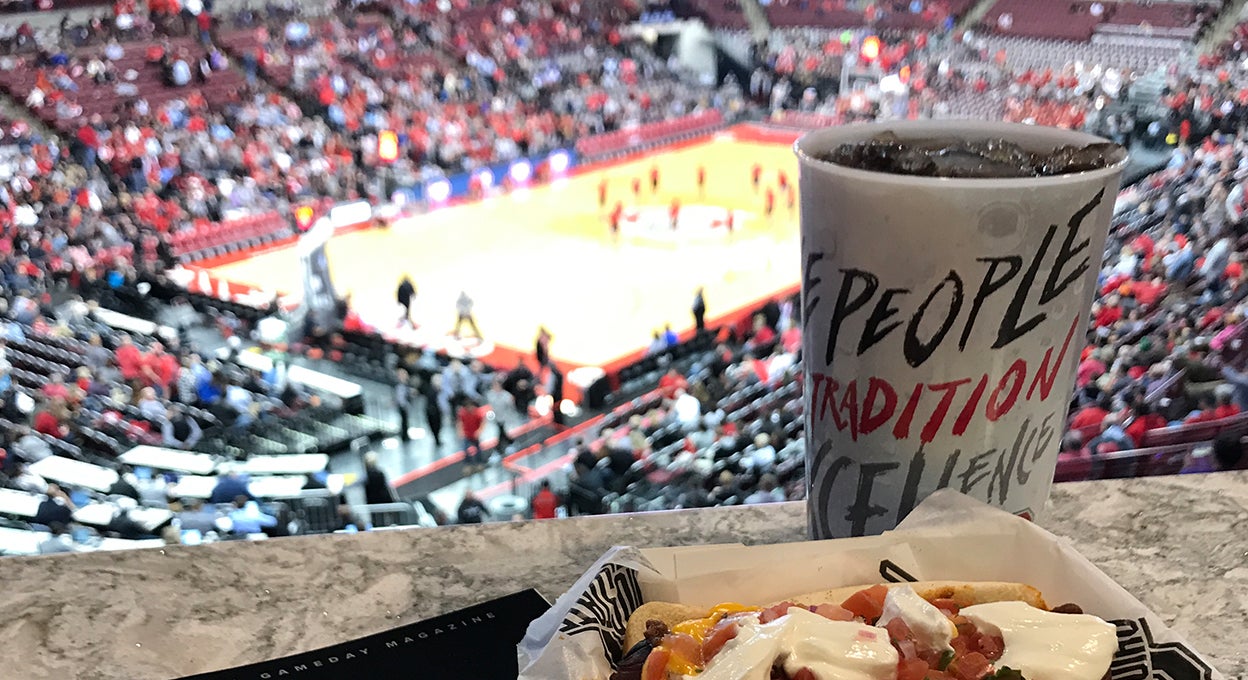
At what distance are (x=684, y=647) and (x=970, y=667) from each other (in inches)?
4.9

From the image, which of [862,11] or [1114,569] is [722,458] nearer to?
[862,11]

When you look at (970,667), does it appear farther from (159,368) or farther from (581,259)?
(581,259)

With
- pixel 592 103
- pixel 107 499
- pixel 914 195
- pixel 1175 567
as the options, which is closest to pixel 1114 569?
pixel 1175 567

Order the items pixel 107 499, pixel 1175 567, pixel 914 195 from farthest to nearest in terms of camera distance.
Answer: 1. pixel 107 499
2. pixel 1175 567
3. pixel 914 195

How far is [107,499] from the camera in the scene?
2.88 metres

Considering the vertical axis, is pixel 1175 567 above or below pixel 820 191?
below

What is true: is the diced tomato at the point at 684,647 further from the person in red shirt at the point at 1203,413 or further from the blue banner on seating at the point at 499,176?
the blue banner on seating at the point at 499,176

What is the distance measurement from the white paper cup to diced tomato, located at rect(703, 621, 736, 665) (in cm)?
14

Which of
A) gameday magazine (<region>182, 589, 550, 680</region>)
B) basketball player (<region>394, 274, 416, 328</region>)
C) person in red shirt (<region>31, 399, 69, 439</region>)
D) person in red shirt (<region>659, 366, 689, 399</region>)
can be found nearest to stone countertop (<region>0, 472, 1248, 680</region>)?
gameday magazine (<region>182, 589, 550, 680</region>)

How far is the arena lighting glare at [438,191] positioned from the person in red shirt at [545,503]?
Result: 5.63 ft

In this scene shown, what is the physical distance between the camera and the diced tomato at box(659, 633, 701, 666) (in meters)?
0.42

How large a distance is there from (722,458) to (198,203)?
2.26 metres

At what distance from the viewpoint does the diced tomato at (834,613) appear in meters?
0.43

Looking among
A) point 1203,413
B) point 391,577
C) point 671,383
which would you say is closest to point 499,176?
point 671,383
